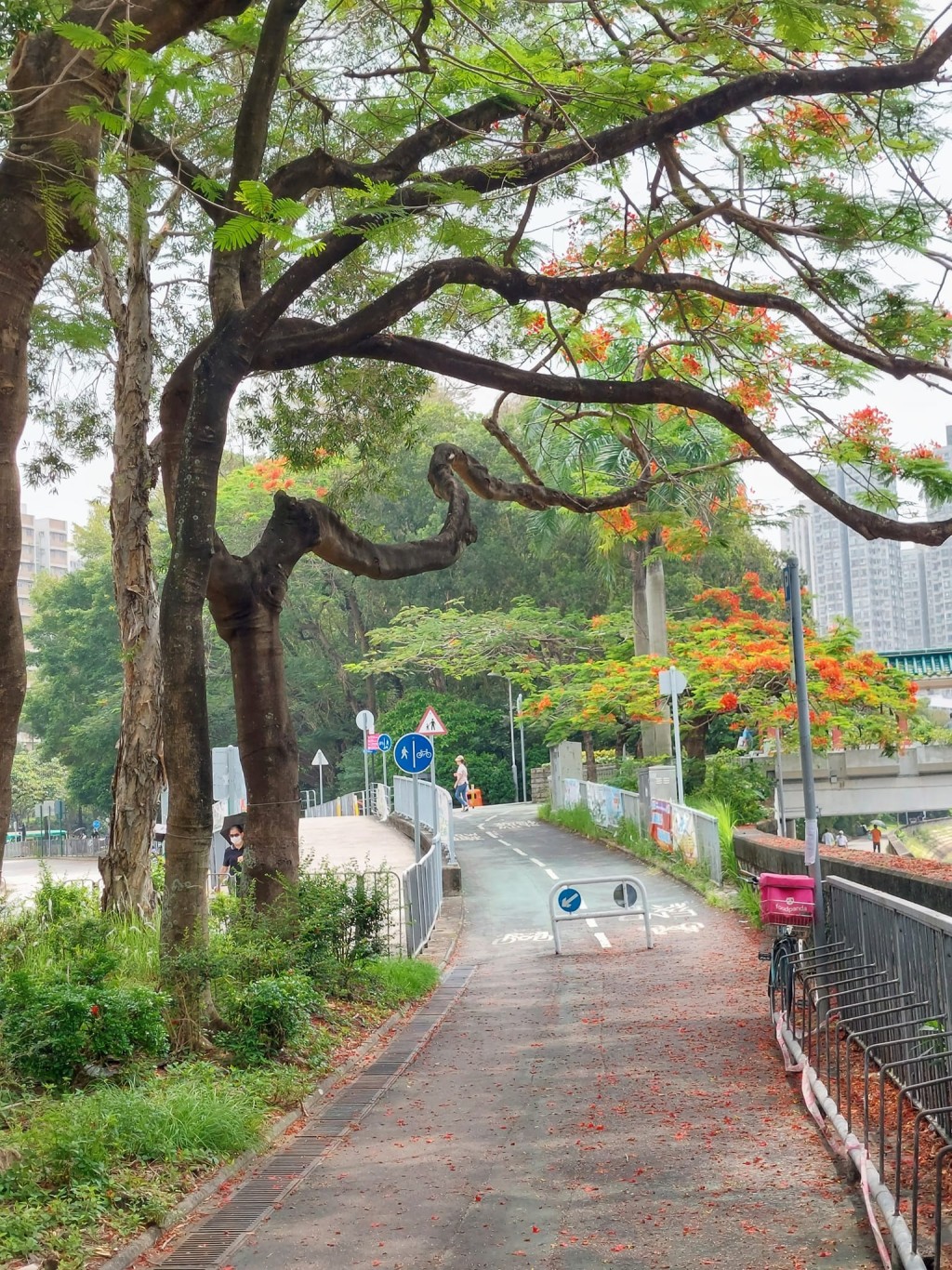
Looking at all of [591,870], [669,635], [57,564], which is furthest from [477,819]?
[57,564]

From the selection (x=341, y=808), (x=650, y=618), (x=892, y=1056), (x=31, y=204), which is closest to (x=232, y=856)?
(x=892, y=1056)

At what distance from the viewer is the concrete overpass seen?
3112 cm

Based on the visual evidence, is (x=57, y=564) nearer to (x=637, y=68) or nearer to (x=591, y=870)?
(x=591, y=870)

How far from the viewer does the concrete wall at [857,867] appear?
10008mm

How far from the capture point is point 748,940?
53.9 feet

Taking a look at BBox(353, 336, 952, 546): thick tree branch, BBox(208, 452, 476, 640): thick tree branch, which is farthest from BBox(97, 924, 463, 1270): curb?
BBox(353, 336, 952, 546): thick tree branch

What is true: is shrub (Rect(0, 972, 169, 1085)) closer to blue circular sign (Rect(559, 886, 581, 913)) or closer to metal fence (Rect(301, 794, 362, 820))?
blue circular sign (Rect(559, 886, 581, 913))

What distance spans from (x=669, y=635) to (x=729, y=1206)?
93.8 ft

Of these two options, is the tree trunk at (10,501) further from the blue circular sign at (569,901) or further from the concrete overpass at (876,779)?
the concrete overpass at (876,779)

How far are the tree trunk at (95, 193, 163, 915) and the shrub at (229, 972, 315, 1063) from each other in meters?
4.52

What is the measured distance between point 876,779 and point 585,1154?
1017 inches

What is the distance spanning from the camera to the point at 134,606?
14.9m

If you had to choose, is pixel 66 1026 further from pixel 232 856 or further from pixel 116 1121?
pixel 232 856

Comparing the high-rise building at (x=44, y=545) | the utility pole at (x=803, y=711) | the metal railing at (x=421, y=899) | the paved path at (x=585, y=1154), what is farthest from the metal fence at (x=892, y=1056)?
the high-rise building at (x=44, y=545)
